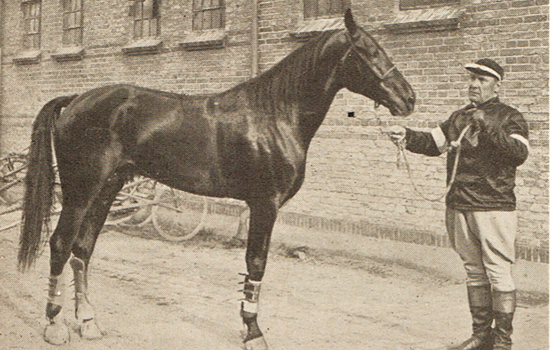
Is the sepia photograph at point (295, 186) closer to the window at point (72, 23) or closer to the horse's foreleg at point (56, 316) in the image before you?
the horse's foreleg at point (56, 316)

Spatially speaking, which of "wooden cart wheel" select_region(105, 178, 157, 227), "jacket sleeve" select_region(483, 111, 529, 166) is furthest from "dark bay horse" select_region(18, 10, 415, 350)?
"wooden cart wheel" select_region(105, 178, 157, 227)

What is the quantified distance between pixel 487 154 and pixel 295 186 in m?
1.34

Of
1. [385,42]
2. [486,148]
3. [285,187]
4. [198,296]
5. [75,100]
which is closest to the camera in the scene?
[486,148]

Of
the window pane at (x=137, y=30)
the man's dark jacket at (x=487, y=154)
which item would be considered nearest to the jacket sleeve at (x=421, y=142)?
the man's dark jacket at (x=487, y=154)

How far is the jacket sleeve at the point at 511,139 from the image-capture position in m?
4.18

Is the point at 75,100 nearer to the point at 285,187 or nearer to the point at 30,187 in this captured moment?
the point at 30,187

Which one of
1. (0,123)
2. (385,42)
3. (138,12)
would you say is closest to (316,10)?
(385,42)

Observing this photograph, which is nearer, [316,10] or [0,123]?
A: [316,10]

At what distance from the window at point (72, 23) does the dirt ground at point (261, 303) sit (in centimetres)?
495

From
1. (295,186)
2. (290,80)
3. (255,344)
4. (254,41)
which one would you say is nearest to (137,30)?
(254,41)

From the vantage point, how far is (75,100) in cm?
504

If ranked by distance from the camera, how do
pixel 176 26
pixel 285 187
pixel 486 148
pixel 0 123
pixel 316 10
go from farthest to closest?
pixel 0 123, pixel 176 26, pixel 316 10, pixel 285 187, pixel 486 148

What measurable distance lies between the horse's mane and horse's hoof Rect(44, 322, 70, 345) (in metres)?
2.12

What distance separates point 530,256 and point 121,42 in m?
7.71
